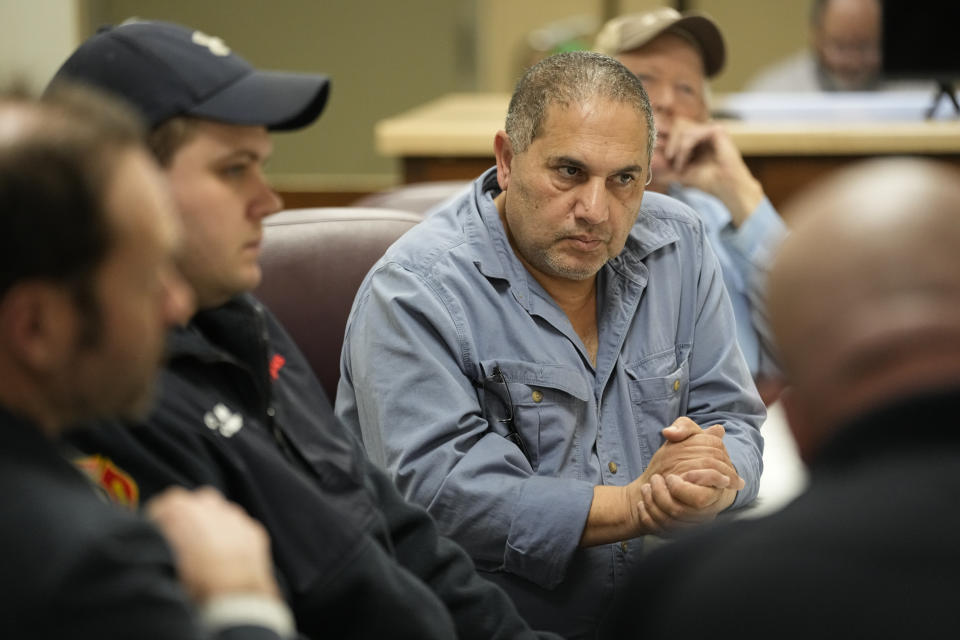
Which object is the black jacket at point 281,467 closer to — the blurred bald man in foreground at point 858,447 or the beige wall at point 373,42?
the blurred bald man in foreground at point 858,447

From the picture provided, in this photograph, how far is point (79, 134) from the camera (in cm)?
88

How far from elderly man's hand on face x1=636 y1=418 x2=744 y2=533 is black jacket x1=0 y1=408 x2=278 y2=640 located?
0.94 meters

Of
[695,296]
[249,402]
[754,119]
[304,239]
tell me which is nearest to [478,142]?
[754,119]

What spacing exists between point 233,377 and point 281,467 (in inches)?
4.6

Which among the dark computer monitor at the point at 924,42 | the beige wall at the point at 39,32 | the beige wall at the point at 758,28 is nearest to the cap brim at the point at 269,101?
the beige wall at the point at 39,32

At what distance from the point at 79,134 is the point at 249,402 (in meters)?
0.51

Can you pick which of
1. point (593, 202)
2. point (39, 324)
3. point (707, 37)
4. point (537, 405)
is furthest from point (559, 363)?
point (707, 37)

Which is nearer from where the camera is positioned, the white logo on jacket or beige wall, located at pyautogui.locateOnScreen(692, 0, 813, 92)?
the white logo on jacket

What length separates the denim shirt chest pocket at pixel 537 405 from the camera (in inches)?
72.0

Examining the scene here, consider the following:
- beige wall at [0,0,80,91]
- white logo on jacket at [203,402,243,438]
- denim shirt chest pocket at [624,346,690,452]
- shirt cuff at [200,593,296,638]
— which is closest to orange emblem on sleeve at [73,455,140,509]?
white logo on jacket at [203,402,243,438]

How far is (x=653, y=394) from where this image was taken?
75.8 inches

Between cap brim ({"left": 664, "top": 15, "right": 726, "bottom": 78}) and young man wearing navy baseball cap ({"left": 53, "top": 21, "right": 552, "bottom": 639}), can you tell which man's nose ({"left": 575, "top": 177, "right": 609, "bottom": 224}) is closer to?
young man wearing navy baseball cap ({"left": 53, "top": 21, "right": 552, "bottom": 639})

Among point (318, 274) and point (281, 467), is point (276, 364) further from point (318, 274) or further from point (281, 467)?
point (318, 274)

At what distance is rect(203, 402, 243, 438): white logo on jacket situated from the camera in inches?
49.8
